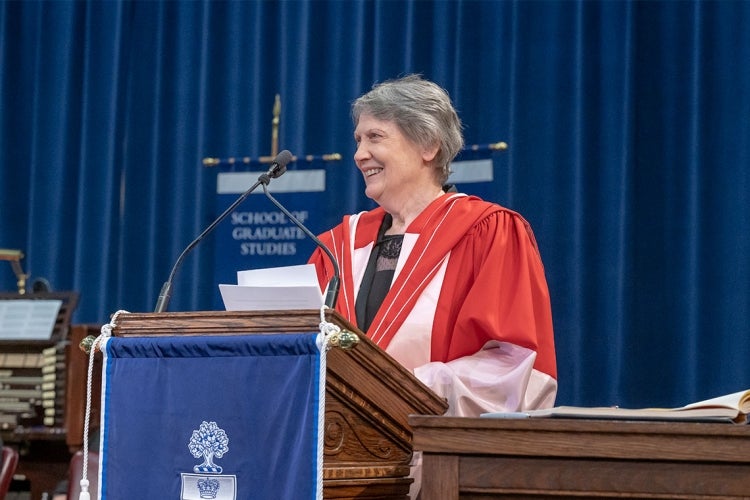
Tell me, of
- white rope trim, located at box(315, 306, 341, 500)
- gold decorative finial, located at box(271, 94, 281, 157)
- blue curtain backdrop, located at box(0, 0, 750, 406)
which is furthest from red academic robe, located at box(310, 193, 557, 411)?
gold decorative finial, located at box(271, 94, 281, 157)

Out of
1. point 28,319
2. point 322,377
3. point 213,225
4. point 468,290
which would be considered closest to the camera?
point 322,377

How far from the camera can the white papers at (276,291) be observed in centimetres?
211

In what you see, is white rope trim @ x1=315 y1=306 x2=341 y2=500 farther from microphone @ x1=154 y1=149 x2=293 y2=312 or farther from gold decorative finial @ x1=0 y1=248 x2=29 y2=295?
gold decorative finial @ x1=0 y1=248 x2=29 y2=295

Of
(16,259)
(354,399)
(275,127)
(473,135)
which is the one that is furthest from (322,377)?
(16,259)

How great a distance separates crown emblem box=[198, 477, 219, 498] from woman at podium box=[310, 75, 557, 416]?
636 mm

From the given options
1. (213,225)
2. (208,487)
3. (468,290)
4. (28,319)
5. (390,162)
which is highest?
(390,162)

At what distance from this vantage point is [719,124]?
5082 millimetres

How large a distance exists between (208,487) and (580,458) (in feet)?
2.24

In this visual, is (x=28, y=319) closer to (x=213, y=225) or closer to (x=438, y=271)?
(x=438, y=271)

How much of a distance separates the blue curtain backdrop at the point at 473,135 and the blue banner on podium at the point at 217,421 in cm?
329

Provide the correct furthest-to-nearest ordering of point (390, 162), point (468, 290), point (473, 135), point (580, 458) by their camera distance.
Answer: point (473, 135)
point (390, 162)
point (468, 290)
point (580, 458)

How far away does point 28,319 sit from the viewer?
5152mm

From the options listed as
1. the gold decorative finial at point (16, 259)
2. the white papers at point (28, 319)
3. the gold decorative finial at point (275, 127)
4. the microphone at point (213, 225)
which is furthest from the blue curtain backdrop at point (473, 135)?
the microphone at point (213, 225)

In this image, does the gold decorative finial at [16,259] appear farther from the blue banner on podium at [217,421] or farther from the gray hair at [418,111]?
the blue banner on podium at [217,421]
